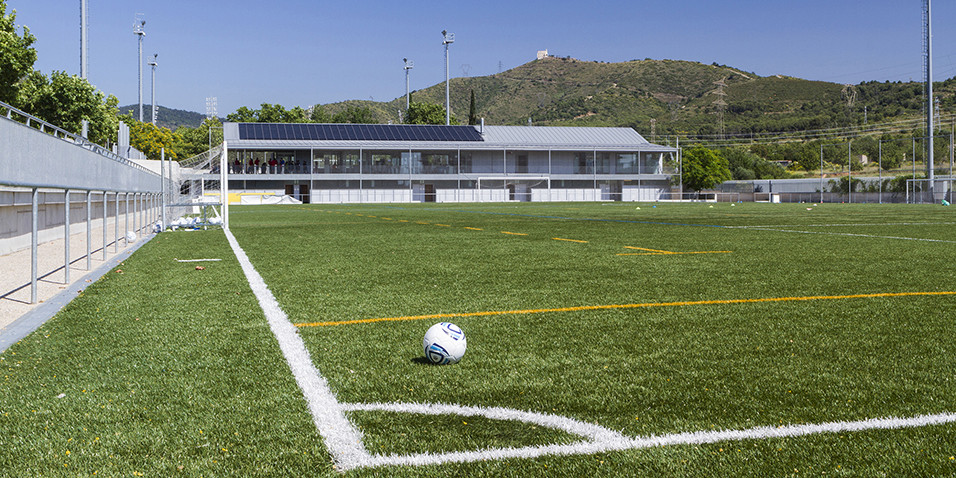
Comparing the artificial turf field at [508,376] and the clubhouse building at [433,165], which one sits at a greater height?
the clubhouse building at [433,165]

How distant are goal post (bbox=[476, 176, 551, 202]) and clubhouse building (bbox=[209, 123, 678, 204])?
97 millimetres

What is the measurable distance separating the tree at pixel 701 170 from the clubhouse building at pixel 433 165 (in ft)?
9.34

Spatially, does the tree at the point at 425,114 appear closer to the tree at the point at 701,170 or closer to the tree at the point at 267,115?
the tree at the point at 267,115

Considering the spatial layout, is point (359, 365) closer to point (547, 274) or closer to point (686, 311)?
point (686, 311)

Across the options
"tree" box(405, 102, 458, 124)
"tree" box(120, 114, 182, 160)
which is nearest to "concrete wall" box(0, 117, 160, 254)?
"tree" box(120, 114, 182, 160)

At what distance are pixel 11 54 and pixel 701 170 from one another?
6534cm

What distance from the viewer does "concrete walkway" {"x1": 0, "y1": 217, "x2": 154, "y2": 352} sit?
596 cm

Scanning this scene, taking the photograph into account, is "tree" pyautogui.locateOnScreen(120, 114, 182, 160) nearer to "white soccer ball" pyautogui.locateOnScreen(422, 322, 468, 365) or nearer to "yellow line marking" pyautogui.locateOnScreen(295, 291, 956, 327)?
"yellow line marking" pyautogui.locateOnScreen(295, 291, 956, 327)

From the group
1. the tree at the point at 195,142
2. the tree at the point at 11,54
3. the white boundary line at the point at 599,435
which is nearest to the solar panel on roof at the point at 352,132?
the tree at the point at 195,142

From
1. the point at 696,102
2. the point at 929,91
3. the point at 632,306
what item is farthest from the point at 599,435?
the point at 696,102

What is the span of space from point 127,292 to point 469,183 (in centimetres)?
6713

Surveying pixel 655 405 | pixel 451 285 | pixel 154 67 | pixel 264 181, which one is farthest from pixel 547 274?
pixel 154 67

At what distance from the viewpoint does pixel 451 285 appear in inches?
307

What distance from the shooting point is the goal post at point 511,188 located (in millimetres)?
73562
